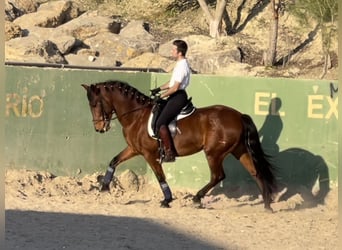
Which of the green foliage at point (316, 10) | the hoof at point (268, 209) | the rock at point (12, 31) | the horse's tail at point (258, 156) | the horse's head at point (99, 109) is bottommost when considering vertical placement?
the hoof at point (268, 209)

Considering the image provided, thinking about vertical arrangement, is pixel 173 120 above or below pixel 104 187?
above

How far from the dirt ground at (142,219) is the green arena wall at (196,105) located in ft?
0.98

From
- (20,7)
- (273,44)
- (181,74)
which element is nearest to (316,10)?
(273,44)

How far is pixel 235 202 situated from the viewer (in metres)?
13.2

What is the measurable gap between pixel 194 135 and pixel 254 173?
108 cm

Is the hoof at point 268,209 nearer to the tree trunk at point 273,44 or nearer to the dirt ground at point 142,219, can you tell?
the dirt ground at point 142,219

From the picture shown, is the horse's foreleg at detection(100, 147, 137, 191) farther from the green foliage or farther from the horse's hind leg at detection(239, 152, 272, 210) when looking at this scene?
the green foliage

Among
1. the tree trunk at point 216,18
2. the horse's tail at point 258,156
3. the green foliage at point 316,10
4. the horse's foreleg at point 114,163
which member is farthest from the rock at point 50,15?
the horse's tail at point 258,156

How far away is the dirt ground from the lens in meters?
9.22

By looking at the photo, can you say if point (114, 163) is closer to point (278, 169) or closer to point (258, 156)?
point (258, 156)

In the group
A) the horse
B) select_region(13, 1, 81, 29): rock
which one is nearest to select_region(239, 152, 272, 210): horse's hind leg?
the horse

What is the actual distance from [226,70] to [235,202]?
12.9m

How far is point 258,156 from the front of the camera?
40.4 feet

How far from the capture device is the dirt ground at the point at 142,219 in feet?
30.2
